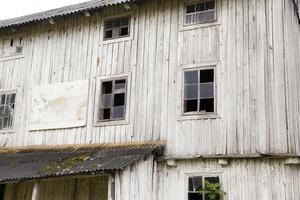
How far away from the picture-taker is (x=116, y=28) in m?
16.1

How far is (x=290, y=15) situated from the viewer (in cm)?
1380

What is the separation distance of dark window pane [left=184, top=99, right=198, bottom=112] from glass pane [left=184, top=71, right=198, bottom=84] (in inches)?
25.9

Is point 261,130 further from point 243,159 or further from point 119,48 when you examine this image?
point 119,48

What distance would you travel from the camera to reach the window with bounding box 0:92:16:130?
17.3 m

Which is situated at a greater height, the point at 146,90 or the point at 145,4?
the point at 145,4

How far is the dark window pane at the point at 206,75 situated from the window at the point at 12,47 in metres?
8.10

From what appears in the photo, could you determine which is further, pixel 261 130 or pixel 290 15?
pixel 290 15

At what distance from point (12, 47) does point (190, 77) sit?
829cm

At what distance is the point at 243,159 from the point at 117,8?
24.0ft

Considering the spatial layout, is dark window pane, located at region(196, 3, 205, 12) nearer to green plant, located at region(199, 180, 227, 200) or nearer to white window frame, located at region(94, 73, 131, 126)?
white window frame, located at region(94, 73, 131, 126)

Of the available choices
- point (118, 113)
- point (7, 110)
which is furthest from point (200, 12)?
point (7, 110)

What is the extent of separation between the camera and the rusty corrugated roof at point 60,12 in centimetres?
1582

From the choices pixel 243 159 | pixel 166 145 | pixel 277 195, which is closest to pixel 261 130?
pixel 243 159

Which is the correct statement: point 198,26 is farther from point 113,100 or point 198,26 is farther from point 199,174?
point 199,174
